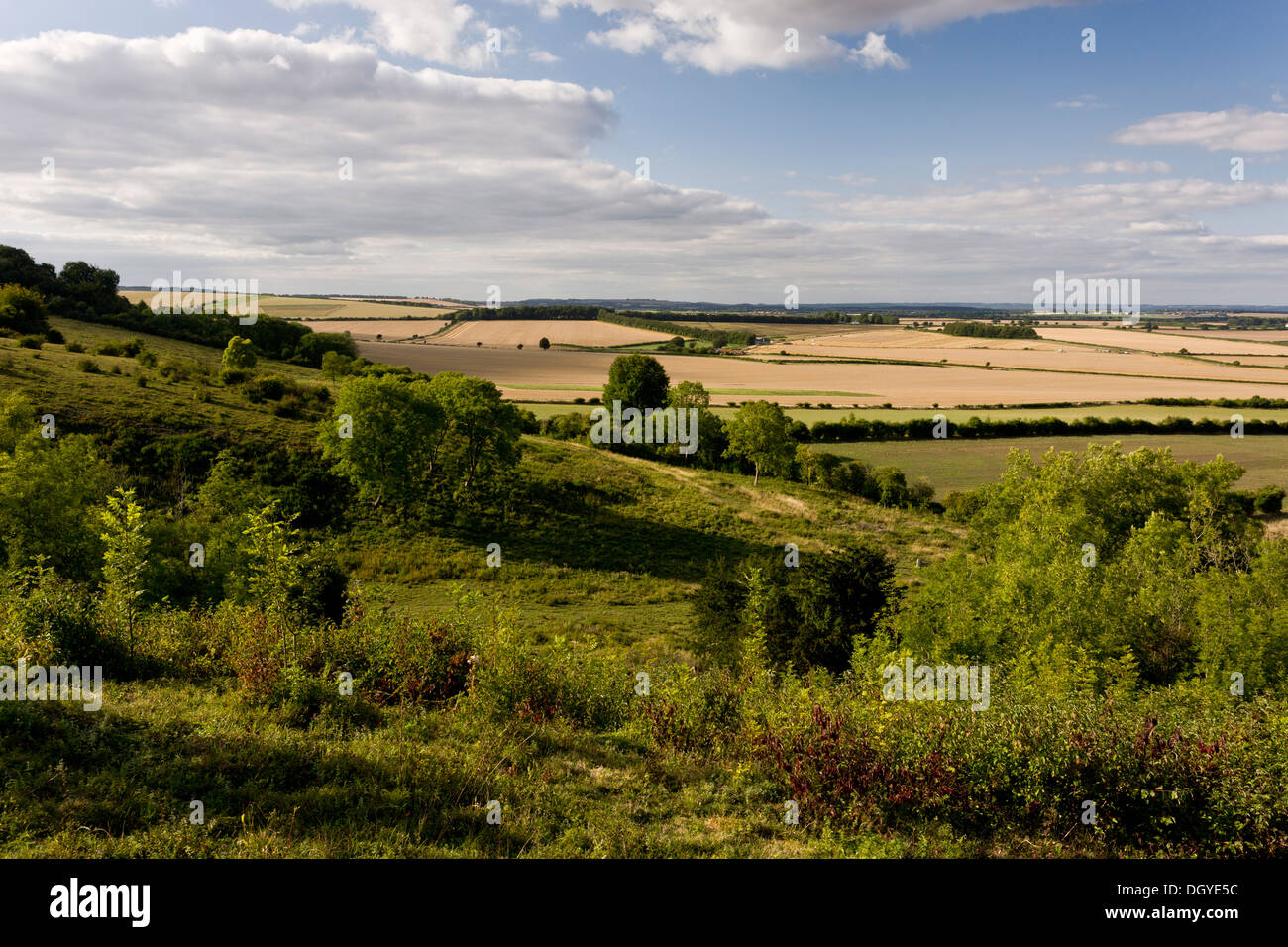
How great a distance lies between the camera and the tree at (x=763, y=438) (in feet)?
196

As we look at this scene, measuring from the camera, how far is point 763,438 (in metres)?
59.4

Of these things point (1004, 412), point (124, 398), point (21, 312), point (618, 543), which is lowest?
point (618, 543)

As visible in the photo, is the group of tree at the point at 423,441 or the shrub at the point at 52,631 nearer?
the shrub at the point at 52,631

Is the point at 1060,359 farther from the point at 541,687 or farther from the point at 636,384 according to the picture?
the point at 541,687

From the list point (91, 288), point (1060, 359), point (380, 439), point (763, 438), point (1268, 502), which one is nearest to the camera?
point (380, 439)

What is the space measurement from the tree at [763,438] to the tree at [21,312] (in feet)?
219

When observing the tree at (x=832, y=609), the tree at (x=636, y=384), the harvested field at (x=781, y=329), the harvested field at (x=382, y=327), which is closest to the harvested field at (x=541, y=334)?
the harvested field at (x=382, y=327)

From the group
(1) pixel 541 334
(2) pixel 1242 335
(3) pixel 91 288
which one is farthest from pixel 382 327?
(2) pixel 1242 335

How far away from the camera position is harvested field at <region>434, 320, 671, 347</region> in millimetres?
141375

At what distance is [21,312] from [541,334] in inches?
3687

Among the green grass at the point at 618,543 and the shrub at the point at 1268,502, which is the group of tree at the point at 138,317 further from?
the shrub at the point at 1268,502

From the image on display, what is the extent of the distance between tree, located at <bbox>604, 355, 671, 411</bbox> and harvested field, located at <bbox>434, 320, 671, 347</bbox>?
63496 millimetres

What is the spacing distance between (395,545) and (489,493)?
939 cm

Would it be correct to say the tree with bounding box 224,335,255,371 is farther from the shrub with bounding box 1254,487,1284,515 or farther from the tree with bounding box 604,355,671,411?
the shrub with bounding box 1254,487,1284,515
